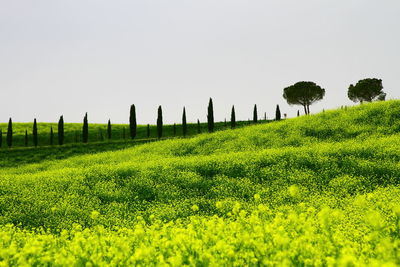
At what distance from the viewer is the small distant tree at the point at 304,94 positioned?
3863 inches

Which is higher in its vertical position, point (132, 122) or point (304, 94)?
point (304, 94)

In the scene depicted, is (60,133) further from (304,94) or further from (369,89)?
(369,89)

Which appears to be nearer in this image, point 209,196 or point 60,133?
point 209,196

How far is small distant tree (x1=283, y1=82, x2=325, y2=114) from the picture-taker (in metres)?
98.1

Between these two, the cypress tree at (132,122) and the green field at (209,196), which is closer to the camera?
the green field at (209,196)

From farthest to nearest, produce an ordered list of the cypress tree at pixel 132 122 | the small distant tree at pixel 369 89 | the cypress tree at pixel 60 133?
the small distant tree at pixel 369 89 → the cypress tree at pixel 132 122 → the cypress tree at pixel 60 133

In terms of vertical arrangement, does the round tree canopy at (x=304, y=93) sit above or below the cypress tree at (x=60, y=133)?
above

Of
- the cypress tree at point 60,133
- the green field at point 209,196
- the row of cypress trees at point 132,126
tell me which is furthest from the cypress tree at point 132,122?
the green field at point 209,196

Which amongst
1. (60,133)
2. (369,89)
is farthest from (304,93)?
(60,133)

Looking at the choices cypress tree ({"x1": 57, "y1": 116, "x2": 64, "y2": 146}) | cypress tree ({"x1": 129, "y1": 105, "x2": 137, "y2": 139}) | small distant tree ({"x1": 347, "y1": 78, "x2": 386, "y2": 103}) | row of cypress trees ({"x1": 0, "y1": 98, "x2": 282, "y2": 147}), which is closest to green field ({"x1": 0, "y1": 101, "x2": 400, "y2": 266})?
row of cypress trees ({"x1": 0, "y1": 98, "x2": 282, "y2": 147})

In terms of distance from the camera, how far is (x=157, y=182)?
65.1ft

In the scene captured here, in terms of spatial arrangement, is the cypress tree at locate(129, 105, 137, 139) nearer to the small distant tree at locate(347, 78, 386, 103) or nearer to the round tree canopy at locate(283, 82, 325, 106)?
the round tree canopy at locate(283, 82, 325, 106)

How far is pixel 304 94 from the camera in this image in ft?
323

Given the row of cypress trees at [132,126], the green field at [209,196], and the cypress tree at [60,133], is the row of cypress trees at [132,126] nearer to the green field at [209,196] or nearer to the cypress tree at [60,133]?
the cypress tree at [60,133]
